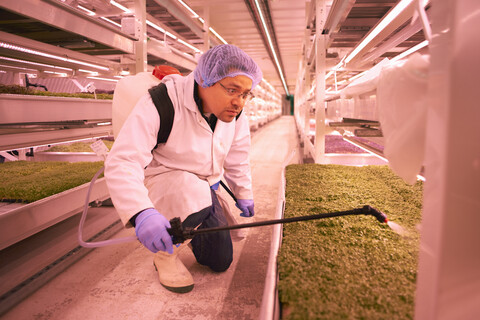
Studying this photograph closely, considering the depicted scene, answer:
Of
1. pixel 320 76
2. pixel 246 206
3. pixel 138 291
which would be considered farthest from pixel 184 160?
pixel 320 76

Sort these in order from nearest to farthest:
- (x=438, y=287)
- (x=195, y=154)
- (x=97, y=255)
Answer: (x=438, y=287) → (x=195, y=154) → (x=97, y=255)

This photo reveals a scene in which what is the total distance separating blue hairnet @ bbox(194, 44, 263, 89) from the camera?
1396 millimetres

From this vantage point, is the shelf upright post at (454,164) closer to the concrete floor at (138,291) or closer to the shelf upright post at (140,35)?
the concrete floor at (138,291)

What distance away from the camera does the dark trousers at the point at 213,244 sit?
1.67m

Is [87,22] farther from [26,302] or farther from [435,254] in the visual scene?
[435,254]

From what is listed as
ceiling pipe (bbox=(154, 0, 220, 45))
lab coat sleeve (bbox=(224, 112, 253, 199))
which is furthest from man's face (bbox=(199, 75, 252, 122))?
ceiling pipe (bbox=(154, 0, 220, 45))

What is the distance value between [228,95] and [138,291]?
1056mm

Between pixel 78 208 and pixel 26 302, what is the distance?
2.24ft

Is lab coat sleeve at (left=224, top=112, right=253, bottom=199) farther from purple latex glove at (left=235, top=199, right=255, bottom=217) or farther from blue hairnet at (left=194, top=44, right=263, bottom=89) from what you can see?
blue hairnet at (left=194, top=44, right=263, bottom=89)

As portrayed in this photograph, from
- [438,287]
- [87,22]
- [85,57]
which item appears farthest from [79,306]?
[85,57]

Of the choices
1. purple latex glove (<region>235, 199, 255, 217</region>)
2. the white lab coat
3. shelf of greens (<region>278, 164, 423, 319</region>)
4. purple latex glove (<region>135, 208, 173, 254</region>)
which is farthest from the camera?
purple latex glove (<region>235, 199, 255, 217</region>)

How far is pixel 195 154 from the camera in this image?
1604mm

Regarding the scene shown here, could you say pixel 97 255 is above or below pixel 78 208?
below

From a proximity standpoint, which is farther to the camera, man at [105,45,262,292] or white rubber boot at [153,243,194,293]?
white rubber boot at [153,243,194,293]
